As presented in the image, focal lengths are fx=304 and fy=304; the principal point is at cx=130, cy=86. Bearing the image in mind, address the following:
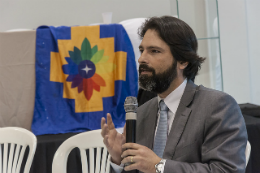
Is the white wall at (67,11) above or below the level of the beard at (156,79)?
above

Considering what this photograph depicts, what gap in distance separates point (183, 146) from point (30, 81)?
2.20 metres

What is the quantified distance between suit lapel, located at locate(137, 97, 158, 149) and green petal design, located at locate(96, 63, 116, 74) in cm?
161

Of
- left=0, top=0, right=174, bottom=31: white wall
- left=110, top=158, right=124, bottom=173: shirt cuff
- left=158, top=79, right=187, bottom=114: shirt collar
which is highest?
left=0, top=0, right=174, bottom=31: white wall

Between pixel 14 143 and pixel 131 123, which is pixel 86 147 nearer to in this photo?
pixel 14 143

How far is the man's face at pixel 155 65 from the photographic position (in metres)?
1.40

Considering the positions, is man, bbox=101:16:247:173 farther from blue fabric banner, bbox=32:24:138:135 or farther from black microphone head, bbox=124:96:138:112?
blue fabric banner, bbox=32:24:138:135

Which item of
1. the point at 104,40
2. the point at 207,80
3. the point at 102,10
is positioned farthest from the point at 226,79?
the point at 102,10

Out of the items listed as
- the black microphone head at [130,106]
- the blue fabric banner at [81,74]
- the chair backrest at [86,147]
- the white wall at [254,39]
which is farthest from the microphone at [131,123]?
the white wall at [254,39]

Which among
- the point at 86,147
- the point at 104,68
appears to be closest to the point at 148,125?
the point at 86,147

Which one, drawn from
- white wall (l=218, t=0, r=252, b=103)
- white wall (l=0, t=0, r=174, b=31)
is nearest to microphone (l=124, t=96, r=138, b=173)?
white wall (l=218, t=0, r=252, b=103)

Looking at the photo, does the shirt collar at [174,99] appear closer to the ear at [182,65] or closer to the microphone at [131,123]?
the ear at [182,65]

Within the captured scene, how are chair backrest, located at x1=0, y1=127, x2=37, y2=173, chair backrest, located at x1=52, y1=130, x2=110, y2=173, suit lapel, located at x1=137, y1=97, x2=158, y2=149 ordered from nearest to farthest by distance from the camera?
1. suit lapel, located at x1=137, y1=97, x2=158, y2=149
2. chair backrest, located at x1=52, y1=130, x2=110, y2=173
3. chair backrest, located at x1=0, y1=127, x2=37, y2=173

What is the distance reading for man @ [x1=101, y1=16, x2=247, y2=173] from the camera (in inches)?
44.6

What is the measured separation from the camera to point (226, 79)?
3668 mm
